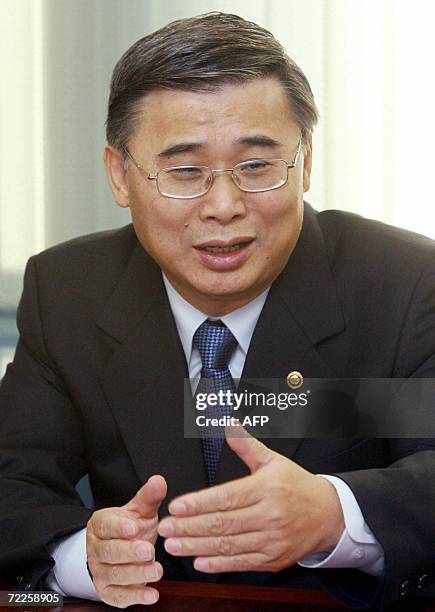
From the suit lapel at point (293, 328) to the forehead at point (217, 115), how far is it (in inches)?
7.7

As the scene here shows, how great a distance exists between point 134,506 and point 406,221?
52.6 inches

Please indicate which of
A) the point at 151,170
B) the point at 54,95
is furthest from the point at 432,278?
the point at 54,95

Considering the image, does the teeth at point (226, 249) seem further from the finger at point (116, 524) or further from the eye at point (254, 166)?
the finger at point (116, 524)

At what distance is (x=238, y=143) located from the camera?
47.3 inches

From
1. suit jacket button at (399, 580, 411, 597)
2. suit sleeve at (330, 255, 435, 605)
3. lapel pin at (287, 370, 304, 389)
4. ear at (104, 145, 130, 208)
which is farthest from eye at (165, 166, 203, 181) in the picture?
suit jacket button at (399, 580, 411, 597)

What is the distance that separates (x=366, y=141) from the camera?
221cm

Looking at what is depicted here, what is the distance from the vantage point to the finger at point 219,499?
931 mm

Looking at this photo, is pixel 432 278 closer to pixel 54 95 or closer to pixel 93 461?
pixel 93 461

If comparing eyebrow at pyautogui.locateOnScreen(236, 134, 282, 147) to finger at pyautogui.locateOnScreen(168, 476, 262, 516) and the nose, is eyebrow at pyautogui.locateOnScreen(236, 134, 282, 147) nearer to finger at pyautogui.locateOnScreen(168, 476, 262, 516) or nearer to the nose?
the nose

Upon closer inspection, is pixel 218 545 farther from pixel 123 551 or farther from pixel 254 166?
pixel 254 166

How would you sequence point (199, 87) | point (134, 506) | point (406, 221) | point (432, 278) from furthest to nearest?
point (406, 221), point (432, 278), point (199, 87), point (134, 506)

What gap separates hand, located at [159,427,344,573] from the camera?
930 mm

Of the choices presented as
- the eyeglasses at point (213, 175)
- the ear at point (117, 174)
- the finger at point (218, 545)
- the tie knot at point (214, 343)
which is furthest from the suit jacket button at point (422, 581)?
the ear at point (117, 174)

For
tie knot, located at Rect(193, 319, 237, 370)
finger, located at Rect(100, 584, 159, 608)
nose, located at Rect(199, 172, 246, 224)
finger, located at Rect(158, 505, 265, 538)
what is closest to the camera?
finger, located at Rect(158, 505, 265, 538)
